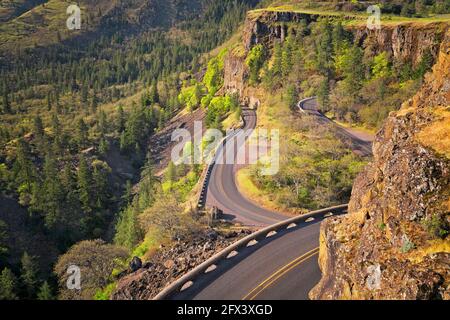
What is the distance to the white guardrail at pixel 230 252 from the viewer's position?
2488 centimetres

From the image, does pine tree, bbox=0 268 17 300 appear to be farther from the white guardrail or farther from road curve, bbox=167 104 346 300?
road curve, bbox=167 104 346 300

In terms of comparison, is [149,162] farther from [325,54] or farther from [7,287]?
[325,54]

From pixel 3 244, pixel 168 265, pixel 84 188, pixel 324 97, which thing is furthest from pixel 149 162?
pixel 168 265

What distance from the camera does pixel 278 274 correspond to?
26438mm

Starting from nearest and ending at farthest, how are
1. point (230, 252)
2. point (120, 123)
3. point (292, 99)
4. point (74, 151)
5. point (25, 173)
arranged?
point (230, 252)
point (292, 99)
point (25, 173)
point (74, 151)
point (120, 123)

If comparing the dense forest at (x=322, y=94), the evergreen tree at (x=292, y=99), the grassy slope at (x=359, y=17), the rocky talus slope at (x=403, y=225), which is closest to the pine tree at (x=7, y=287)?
the dense forest at (x=322, y=94)

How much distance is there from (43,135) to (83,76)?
304 feet

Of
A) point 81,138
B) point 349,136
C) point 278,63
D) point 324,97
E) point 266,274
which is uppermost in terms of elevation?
point 278,63

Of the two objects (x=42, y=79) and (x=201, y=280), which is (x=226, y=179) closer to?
(x=201, y=280)

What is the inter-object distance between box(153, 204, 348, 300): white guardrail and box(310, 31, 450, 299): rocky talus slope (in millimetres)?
8392

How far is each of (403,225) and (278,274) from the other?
36.7 feet

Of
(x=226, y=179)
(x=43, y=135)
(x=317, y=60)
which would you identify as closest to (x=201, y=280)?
(x=226, y=179)

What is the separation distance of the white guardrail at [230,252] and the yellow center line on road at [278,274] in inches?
167
